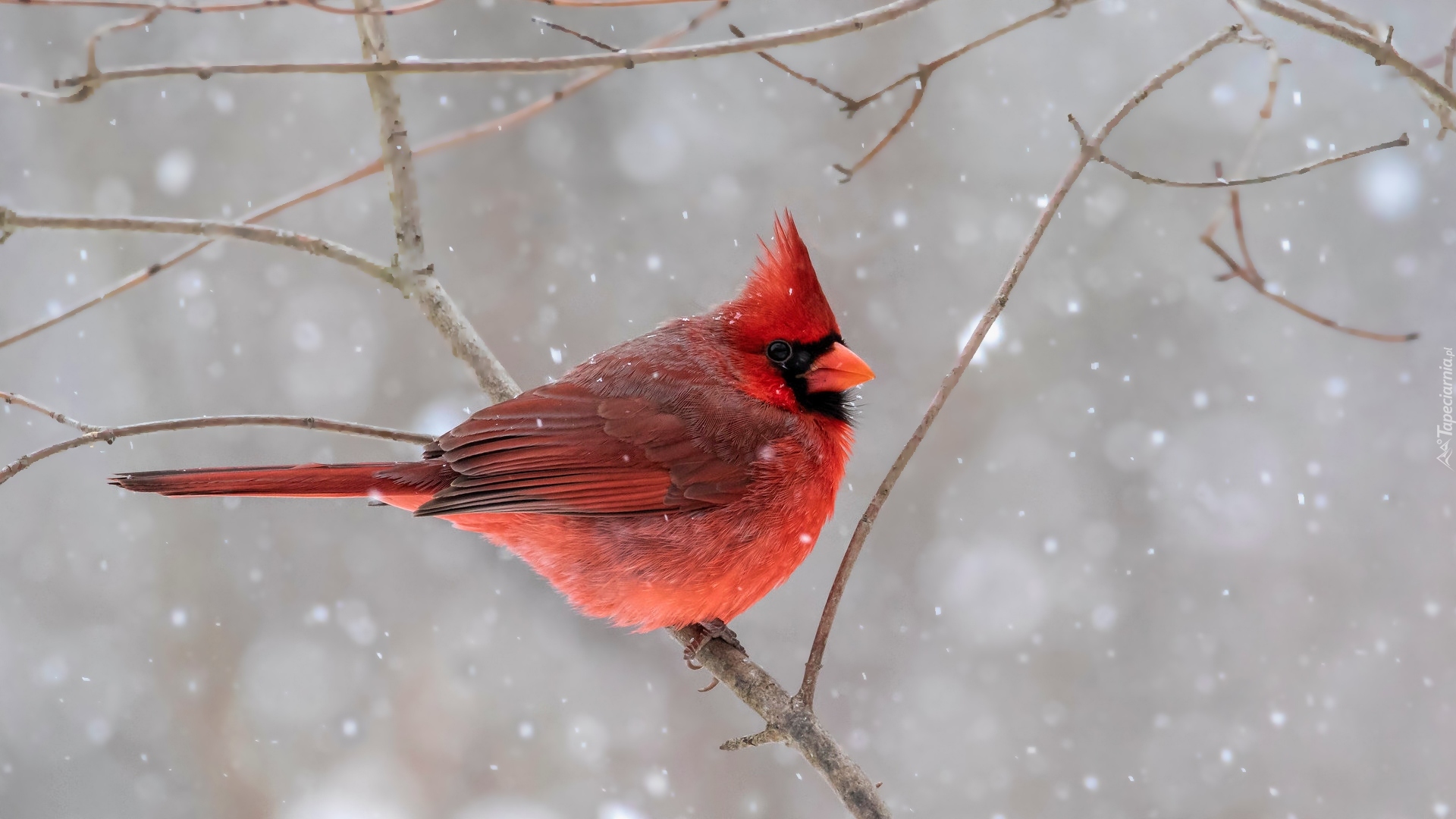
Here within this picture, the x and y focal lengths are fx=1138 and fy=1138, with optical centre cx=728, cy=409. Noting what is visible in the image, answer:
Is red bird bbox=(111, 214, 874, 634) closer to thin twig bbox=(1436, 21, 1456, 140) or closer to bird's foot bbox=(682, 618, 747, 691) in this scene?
bird's foot bbox=(682, 618, 747, 691)

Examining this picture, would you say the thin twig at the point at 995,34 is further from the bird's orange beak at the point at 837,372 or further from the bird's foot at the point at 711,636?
the bird's foot at the point at 711,636

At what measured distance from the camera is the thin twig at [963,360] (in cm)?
171

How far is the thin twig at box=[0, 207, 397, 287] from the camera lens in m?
1.57

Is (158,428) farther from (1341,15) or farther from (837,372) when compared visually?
(1341,15)

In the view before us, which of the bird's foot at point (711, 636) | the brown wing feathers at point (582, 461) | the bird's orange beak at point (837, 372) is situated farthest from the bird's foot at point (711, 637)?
the bird's orange beak at point (837, 372)

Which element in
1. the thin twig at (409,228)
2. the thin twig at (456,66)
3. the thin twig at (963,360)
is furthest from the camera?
the thin twig at (409,228)

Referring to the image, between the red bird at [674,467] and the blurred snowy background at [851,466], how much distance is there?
1.22m

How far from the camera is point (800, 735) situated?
1.83 metres

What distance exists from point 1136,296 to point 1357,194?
2.64 feet

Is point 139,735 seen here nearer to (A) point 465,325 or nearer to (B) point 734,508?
(A) point 465,325

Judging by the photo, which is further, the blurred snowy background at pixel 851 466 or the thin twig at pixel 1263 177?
the blurred snowy background at pixel 851 466

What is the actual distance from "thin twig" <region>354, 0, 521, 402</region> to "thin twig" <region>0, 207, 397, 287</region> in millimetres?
146

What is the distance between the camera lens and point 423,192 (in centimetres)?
417

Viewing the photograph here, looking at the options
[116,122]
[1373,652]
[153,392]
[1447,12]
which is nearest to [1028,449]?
[1373,652]
